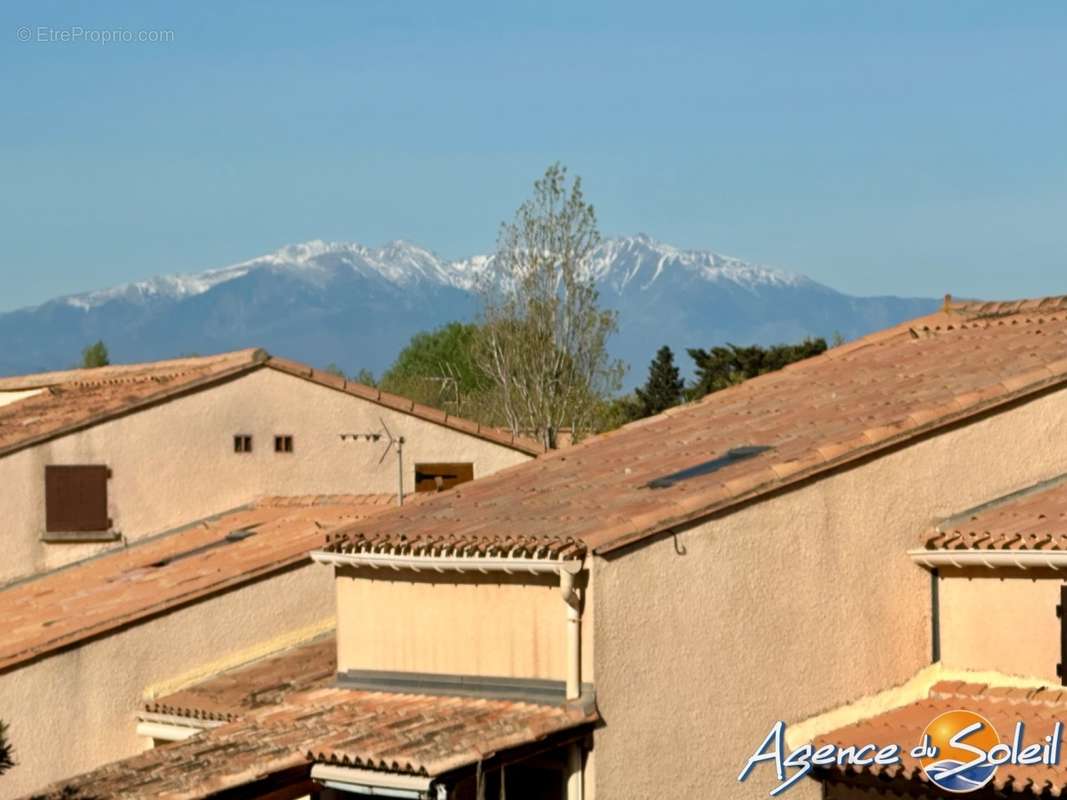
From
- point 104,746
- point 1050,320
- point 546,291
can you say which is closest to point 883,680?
point 1050,320

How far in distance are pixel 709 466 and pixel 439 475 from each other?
10737mm

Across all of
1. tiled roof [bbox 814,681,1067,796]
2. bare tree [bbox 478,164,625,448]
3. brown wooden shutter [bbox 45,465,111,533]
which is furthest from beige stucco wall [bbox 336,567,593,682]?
bare tree [bbox 478,164,625,448]

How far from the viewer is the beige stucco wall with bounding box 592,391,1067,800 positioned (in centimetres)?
1420

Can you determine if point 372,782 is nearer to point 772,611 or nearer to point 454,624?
point 454,624

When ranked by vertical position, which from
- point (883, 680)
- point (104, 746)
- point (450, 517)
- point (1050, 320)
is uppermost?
point (1050, 320)

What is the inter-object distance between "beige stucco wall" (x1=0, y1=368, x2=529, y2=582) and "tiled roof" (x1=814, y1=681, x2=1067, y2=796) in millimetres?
11816

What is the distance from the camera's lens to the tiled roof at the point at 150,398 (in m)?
25.3

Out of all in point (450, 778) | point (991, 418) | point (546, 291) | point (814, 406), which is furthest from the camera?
point (546, 291)

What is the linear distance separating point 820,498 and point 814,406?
2.75 meters

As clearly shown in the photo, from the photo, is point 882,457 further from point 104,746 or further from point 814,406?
point 104,746

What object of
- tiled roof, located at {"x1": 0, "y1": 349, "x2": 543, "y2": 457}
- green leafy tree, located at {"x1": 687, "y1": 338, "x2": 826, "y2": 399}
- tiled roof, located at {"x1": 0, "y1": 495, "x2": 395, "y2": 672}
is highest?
green leafy tree, located at {"x1": 687, "y1": 338, "x2": 826, "y2": 399}

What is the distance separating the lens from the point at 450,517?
16750 millimetres

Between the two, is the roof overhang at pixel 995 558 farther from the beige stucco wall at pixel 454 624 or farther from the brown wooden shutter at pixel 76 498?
the brown wooden shutter at pixel 76 498

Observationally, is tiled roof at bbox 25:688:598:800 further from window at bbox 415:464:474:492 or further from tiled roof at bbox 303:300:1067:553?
window at bbox 415:464:474:492
